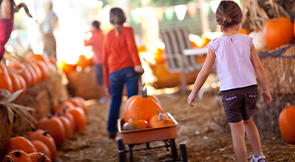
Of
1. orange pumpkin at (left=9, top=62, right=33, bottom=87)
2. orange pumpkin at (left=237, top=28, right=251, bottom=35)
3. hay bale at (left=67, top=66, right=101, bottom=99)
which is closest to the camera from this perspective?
orange pumpkin at (left=237, top=28, right=251, bottom=35)

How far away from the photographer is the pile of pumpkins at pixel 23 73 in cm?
269

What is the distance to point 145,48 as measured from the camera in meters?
7.88

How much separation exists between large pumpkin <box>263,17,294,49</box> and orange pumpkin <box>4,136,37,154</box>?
231 cm

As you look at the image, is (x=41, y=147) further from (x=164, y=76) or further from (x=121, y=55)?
(x=164, y=76)

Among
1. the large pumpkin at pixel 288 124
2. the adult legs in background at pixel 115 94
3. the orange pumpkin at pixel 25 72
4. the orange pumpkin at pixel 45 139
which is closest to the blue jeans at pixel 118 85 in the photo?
the adult legs in background at pixel 115 94

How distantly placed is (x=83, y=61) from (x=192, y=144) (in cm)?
453

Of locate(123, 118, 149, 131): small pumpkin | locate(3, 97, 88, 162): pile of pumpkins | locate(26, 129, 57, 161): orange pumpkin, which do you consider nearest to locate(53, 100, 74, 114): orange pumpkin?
locate(3, 97, 88, 162): pile of pumpkins

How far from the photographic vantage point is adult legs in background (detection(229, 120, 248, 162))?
74.6 inches

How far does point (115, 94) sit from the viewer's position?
3441 millimetres

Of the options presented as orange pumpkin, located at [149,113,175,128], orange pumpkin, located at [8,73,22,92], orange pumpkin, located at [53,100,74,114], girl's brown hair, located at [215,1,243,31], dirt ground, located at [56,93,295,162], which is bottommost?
dirt ground, located at [56,93,295,162]

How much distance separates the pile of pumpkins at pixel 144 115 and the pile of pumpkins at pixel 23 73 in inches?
44.1

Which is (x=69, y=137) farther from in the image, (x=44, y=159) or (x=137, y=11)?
(x=137, y=11)

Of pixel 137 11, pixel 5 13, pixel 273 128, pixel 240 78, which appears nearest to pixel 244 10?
pixel 273 128

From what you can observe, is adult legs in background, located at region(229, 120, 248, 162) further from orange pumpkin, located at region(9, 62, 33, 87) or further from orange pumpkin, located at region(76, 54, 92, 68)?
orange pumpkin, located at region(76, 54, 92, 68)
